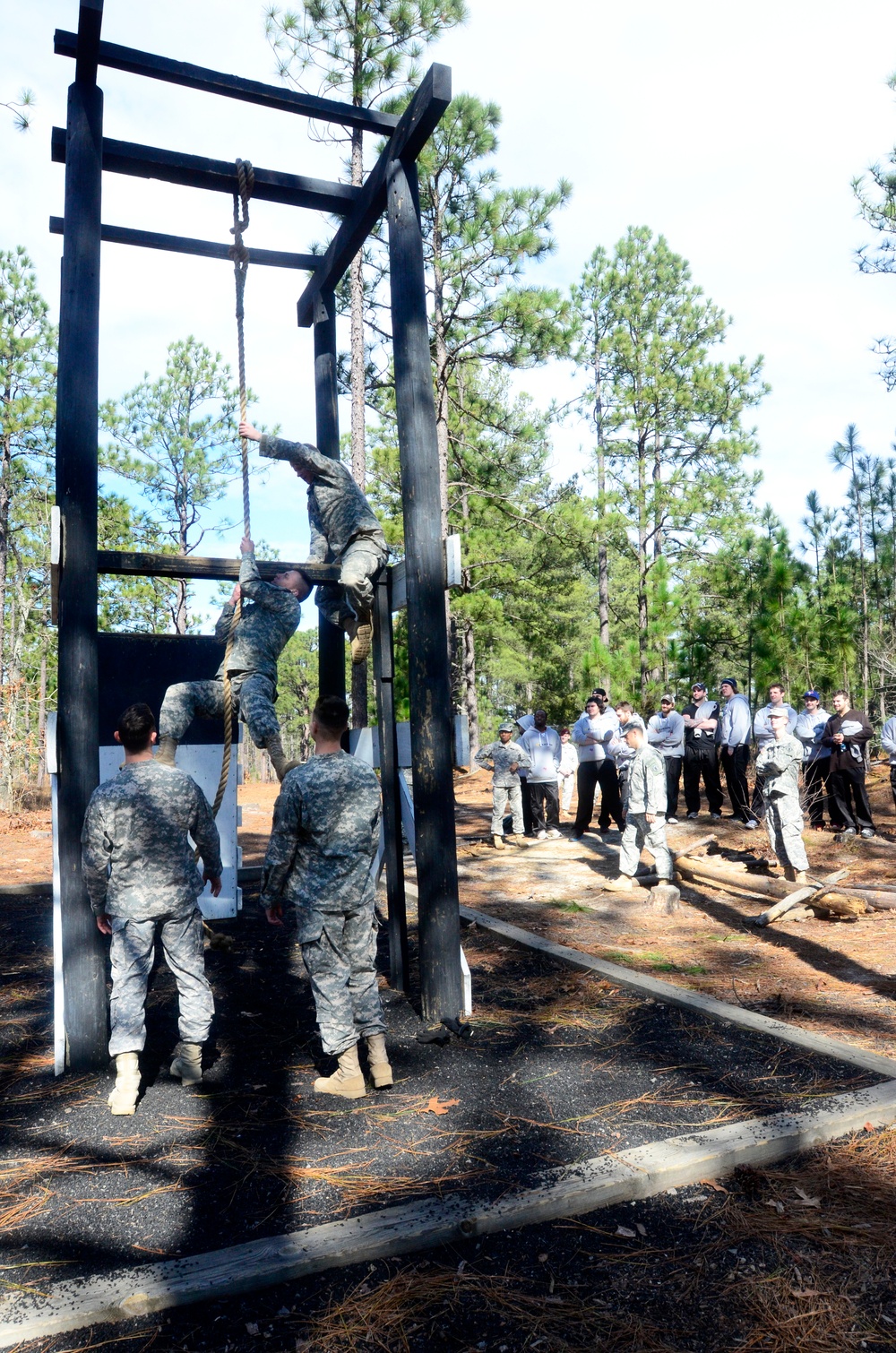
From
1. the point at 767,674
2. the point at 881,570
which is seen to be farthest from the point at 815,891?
the point at 881,570

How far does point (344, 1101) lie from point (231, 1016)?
1379mm

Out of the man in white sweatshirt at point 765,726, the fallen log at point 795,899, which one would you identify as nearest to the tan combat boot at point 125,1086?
the fallen log at point 795,899

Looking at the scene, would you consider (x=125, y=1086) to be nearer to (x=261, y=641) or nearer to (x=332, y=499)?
(x=261, y=641)

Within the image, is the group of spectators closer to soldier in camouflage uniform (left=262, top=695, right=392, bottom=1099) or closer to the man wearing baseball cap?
the man wearing baseball cap

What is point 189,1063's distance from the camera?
4.16m

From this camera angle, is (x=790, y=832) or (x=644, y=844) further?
(x=644, y=844)

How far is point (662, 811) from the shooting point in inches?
369

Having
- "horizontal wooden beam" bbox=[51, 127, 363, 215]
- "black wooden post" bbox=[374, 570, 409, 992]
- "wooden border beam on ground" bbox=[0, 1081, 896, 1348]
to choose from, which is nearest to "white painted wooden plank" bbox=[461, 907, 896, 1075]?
"wooden border beam on ground" bbox=[0, 1081, 896, 1348]

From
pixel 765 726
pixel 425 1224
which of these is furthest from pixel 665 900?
pixel 425 1224

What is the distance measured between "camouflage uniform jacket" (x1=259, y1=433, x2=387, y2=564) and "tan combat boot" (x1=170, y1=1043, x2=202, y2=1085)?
9.11 feet

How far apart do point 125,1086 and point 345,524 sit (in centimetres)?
314

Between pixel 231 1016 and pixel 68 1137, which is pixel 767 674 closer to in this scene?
pixel 231 1016

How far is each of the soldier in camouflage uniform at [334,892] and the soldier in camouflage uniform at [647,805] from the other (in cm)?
552

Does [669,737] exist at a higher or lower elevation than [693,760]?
higher
